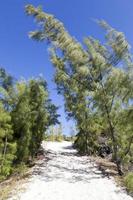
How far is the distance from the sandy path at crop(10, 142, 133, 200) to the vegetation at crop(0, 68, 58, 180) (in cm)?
159

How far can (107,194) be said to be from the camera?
45.9ft

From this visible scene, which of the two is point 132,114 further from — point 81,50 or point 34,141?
point 34,141

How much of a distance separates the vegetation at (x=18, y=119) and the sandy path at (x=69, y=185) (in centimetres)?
159

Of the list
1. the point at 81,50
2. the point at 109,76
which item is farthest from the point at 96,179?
the point at 81,50

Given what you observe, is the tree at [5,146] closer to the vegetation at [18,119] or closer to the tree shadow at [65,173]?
the vegetation at [18,119]

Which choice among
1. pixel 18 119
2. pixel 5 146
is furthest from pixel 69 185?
pixel 18 119

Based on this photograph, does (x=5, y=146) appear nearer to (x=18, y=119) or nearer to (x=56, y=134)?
(x=18, y=119)

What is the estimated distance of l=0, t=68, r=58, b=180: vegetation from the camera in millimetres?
17938

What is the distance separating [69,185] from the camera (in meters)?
16.0

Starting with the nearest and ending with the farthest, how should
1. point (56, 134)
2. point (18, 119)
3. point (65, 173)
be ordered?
point (65, 173)
point (18, 119)
point (56, 134)

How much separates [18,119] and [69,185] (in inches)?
261

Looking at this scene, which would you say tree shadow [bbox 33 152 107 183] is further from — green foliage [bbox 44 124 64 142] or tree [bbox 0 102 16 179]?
green foliage [bbox 44 124 64 142]

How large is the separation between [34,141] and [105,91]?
8747 mm

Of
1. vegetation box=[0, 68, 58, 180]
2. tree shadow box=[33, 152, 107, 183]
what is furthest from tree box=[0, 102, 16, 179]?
tree shadow box=[33, 152, 107, 183]
